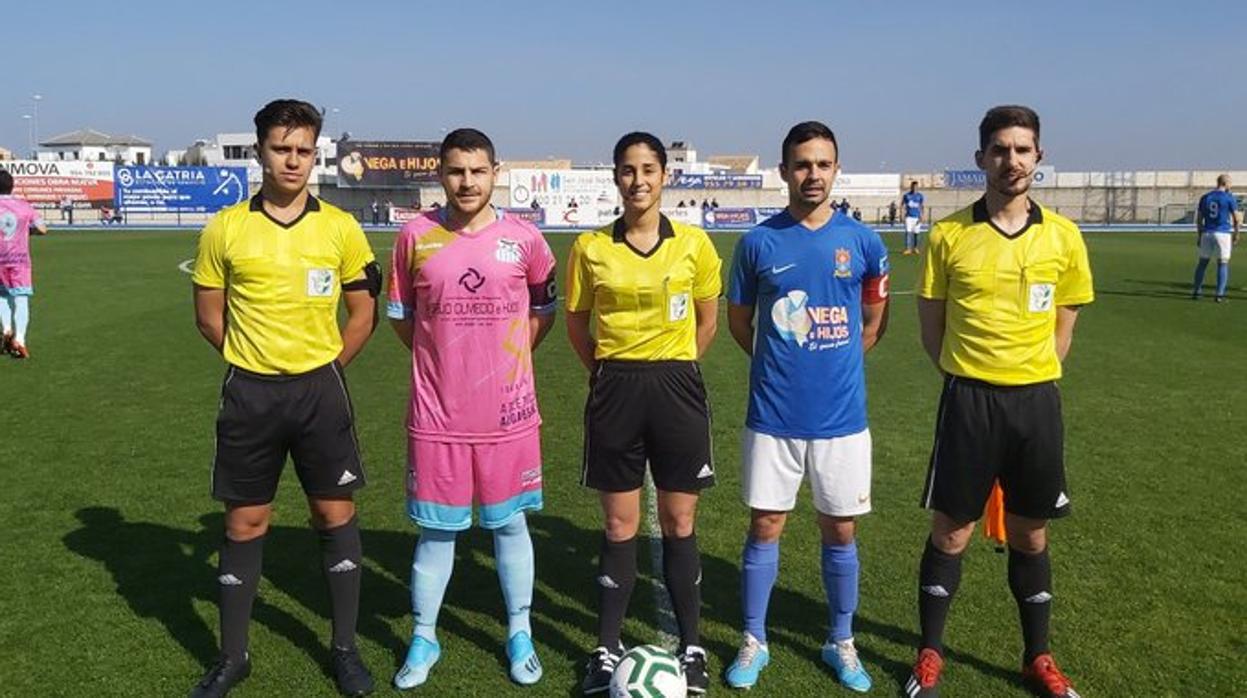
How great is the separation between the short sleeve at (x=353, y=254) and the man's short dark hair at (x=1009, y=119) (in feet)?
8.12

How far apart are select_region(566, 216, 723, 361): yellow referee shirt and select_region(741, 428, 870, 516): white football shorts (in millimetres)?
519

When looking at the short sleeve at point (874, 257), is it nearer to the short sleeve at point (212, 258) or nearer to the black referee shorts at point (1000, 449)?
the black referee shorts at point (1000, 449)

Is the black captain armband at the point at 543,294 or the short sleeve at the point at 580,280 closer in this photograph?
the short sleeve at the point at 580,280

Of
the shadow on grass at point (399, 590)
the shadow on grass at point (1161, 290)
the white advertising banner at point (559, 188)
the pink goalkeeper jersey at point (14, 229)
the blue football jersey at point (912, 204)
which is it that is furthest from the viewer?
the white advertising banner at point (559, 188)

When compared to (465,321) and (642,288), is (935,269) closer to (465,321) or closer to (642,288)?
(642,288)

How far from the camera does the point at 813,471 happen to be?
3.81 m

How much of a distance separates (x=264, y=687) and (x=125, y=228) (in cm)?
4907

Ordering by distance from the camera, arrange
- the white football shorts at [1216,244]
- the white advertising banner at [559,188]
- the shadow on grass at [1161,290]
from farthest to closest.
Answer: the white advertising banner at [559,188] → the shadow on grass at [1161,290] → the white football shorts at [1216,244]

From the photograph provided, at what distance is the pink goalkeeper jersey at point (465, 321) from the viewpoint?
3.67 meters

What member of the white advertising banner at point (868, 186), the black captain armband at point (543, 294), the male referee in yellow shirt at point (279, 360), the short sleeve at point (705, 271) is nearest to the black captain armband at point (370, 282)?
the male referee in yellow shirt at point (279, 360)

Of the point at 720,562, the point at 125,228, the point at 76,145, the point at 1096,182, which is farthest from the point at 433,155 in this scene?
the point at 76,145

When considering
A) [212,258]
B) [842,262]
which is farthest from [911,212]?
[212,258]

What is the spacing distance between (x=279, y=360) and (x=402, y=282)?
56 centimetres

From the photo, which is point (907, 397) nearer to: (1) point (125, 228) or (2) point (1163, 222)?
(1) point (125, 228)
